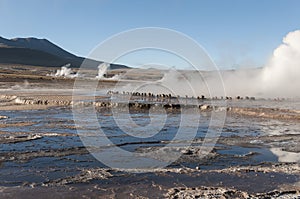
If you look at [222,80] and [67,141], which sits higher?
[222,80]

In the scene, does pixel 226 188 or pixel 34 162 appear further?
pixel 34 162

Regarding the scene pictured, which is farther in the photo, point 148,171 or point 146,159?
point 146,159

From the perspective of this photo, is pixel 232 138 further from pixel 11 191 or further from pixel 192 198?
pixel 11 191

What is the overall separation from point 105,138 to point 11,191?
257 inches

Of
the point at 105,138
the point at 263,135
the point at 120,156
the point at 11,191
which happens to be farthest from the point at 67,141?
the point at 263,135

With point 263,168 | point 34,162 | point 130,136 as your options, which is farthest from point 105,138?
point 263,168

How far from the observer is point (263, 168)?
32.3ft

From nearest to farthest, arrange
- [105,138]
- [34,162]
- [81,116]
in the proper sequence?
[34,162], [105,138], [81,116]

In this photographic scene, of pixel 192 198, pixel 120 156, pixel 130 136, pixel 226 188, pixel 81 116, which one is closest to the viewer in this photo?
pixel 192 198

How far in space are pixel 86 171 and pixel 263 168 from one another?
508cm

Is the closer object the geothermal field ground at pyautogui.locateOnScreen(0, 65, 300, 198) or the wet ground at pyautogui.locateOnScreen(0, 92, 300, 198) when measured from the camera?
the wet ground at pyautogui.locateOnScreen(0, 92, 300, 198)

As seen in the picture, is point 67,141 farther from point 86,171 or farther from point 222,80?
point 222,80

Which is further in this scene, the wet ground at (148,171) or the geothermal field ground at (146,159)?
the geothermal field ground at (146,159)

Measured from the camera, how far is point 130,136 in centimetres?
1473
